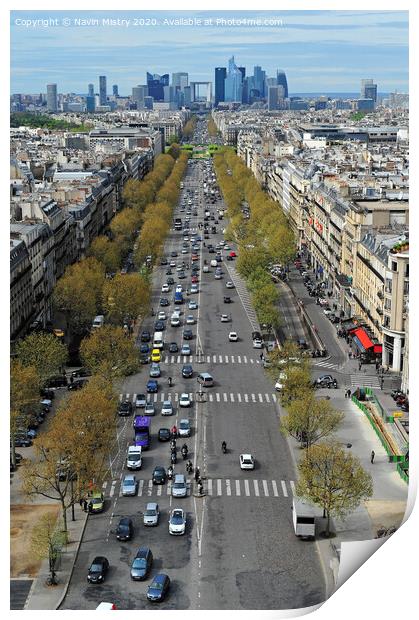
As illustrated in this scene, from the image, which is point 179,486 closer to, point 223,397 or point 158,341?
point 223,397

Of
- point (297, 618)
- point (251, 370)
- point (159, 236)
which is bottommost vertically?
point (297, 618)

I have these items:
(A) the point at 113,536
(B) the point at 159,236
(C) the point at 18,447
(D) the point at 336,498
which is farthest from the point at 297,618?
(B) the point at 159,236

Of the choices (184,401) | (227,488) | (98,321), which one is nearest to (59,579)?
(227,488)

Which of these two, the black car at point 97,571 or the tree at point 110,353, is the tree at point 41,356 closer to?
the tree at point 110,353

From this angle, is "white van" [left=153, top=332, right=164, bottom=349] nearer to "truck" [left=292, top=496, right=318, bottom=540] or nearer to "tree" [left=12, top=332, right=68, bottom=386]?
"tree" [left=12, top=332, right=68, bottom=386]

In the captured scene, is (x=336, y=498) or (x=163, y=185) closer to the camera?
(x=336, y=498)

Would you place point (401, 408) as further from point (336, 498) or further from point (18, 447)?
point (18, 447)
